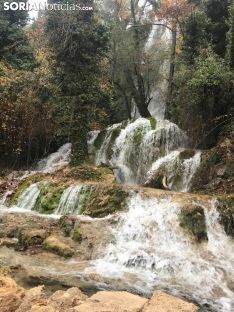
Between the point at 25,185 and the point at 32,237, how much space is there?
5.06 m

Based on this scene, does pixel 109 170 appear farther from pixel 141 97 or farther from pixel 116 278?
pixel 141 97

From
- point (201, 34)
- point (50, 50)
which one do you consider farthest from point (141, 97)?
point (50, 50)

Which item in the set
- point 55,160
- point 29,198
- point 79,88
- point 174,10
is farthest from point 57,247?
point 174,10

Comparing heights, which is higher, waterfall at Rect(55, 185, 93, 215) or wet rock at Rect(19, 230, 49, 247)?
waterfall at Rect(55, 185, 93, 215)

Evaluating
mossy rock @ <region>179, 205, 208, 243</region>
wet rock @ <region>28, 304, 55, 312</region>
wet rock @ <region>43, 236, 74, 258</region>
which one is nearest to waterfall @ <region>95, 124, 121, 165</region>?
mossy rock @ <region>179, 205, 208, 243</region>

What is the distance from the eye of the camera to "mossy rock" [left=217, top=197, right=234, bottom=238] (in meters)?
11.0

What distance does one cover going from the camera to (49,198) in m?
13.1

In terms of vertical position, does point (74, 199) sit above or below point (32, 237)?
above

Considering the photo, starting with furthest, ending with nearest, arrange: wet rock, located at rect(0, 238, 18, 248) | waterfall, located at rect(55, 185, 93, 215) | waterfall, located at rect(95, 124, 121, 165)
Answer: waterfall, located at rect(95, 124, 121, 165) < waterfall, located at rect(55, 185, 93, 215) < wet rock, located at rect(0, 238, 18, 248)

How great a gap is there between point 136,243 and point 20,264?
10.4ft

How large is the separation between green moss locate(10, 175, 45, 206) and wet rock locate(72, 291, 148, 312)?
357 inches

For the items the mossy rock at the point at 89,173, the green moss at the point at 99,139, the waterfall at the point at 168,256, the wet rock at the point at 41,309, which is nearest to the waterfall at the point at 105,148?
the green moss at the point at 99,139

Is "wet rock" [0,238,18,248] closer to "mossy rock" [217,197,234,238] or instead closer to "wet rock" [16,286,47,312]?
"wet rock" [16,286,47,312]

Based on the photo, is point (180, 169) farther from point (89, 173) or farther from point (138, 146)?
point (89, 173)
